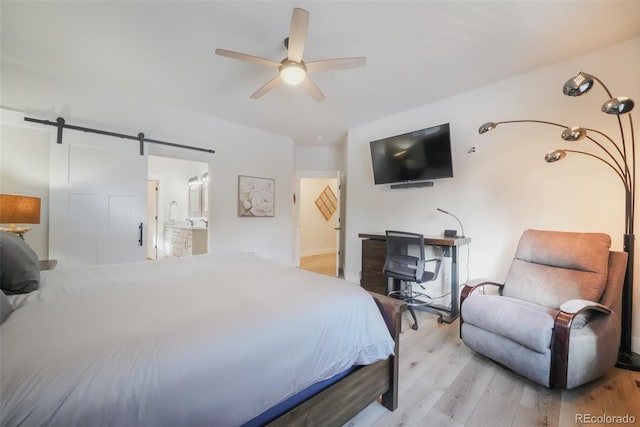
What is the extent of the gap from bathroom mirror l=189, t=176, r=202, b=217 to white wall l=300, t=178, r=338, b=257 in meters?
2.60

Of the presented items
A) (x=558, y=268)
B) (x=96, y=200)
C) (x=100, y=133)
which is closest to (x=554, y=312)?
(x=558, y=268)

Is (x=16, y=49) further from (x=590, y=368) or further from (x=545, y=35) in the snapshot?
(x=590, y=368)

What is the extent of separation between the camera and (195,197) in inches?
218

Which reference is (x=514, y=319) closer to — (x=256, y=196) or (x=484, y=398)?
(x=484, y=398)

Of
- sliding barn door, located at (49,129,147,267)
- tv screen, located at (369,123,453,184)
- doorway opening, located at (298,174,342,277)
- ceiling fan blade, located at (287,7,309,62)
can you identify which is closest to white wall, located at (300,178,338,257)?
doorway opening, located at (298,174,342,277)

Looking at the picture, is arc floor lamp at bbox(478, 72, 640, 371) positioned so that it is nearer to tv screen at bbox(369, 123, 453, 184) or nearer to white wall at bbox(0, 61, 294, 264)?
tv screen at bbox(369, 123, 453, 184)

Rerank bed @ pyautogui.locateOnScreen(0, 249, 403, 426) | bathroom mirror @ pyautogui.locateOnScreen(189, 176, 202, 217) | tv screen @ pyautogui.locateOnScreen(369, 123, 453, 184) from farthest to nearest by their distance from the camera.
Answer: bathroom mirror @ pyautogui.locateOnScreen(189, 176, 202, 217) < tv screen @ pyautogui.locateOnScreen(369, 123, 453, 184) < bed @ pyautogui.locateOnScreen(0, 249, 403, 426)

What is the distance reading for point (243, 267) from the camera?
183cm

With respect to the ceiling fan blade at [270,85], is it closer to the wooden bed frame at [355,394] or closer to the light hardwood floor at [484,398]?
the wooden bed frame at [355,394]

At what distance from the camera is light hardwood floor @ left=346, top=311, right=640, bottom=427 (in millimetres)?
1395

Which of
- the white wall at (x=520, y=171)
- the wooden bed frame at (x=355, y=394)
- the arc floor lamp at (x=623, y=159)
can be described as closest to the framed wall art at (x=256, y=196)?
the white wall at (x=520, y=171)

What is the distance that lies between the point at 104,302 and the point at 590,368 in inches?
109

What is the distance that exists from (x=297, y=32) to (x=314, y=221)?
18.4ft

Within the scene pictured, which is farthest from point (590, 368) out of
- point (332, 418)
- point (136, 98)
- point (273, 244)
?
point (136, 98)
